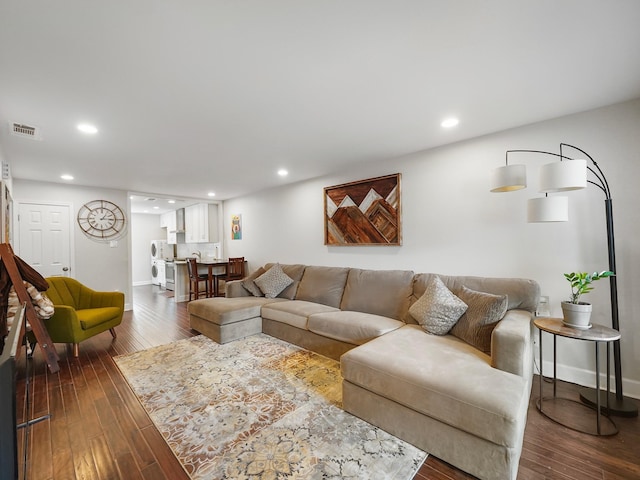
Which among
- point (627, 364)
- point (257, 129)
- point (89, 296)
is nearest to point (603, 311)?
point (627, 364)

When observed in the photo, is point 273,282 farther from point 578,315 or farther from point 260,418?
point 578,315

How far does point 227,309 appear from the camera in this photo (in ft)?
11.4

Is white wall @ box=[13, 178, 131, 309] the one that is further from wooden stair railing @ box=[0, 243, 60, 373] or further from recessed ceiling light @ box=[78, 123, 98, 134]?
recessed ceiling light @ box=[78, 123, 98, 134]

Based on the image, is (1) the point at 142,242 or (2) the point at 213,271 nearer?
(2) the point at 213,271

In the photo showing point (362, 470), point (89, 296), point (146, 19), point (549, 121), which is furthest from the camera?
point (89, 296)

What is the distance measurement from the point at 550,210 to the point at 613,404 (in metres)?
1.50

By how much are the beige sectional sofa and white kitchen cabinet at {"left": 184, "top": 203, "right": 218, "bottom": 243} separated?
356cm

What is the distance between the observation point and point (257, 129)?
104 inches

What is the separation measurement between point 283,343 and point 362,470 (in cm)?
202

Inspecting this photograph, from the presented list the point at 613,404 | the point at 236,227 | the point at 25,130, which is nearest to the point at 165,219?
the point at 236,227

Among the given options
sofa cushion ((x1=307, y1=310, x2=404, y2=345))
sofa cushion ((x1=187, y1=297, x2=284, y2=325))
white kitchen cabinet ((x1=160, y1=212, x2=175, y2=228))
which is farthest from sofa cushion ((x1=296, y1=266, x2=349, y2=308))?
white kitchen cabinet ((x1=160, y1=212, x2=175, y2=228))

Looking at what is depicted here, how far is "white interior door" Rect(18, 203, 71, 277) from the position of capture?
4363 millimetres

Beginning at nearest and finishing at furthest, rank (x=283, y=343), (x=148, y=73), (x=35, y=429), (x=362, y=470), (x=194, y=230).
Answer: (x=362, y=470) < (x=148, y=73) < (x=35, y=429) < (x=283, y=343) < (x=194, y=230)

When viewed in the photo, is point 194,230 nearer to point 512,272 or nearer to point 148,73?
point 148,73
